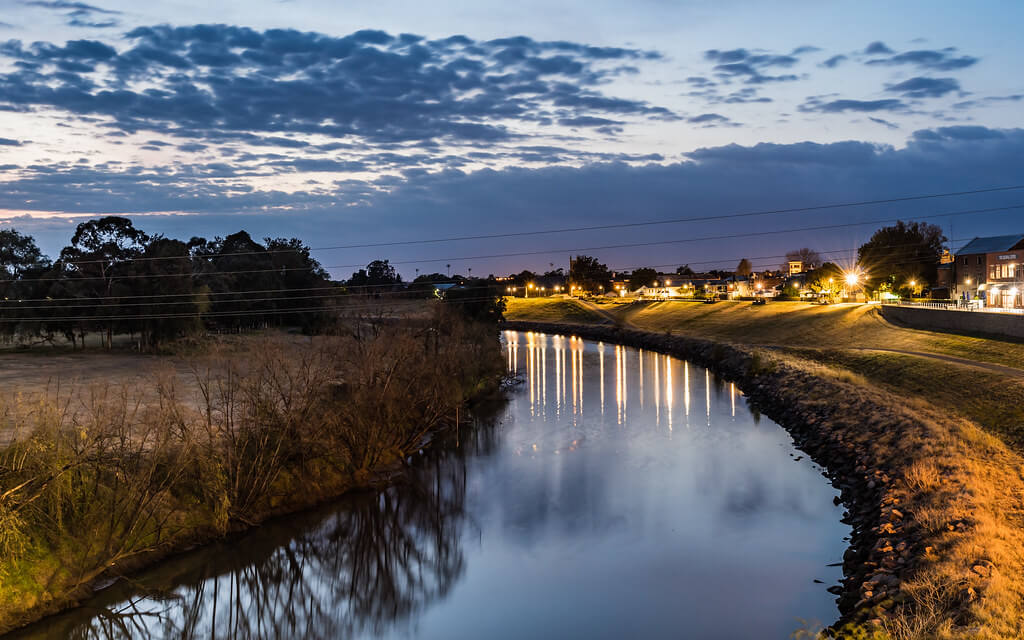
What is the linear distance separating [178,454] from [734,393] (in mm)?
37195

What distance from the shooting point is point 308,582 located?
62.5 ft

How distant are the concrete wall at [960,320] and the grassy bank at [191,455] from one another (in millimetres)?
31789

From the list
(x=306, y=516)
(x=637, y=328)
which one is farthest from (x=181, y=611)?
(x=637, y=328)

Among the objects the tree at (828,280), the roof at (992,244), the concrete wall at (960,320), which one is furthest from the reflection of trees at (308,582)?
the tree at (828,280)

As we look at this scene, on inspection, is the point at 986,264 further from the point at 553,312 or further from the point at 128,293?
the point at 128,293

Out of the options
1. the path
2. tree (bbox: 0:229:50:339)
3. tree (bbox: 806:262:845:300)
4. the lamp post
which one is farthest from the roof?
tree (bbox: 0:229:50:339)

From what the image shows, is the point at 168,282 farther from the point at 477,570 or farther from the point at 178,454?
the point at 477,570

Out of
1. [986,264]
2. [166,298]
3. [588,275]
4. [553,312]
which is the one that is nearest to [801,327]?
[986,264]

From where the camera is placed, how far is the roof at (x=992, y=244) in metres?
69.6

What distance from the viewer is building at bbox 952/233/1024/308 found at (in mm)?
64438

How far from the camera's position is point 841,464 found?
2706cm

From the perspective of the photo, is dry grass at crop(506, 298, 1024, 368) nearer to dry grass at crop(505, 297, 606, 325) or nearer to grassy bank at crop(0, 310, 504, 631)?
dry grass at crop(505, 297, 606, 325)

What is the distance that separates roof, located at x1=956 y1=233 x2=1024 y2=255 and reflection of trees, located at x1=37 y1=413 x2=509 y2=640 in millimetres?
69608

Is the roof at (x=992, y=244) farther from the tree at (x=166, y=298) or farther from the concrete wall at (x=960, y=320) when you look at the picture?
the tree at (x=166, y=298)
